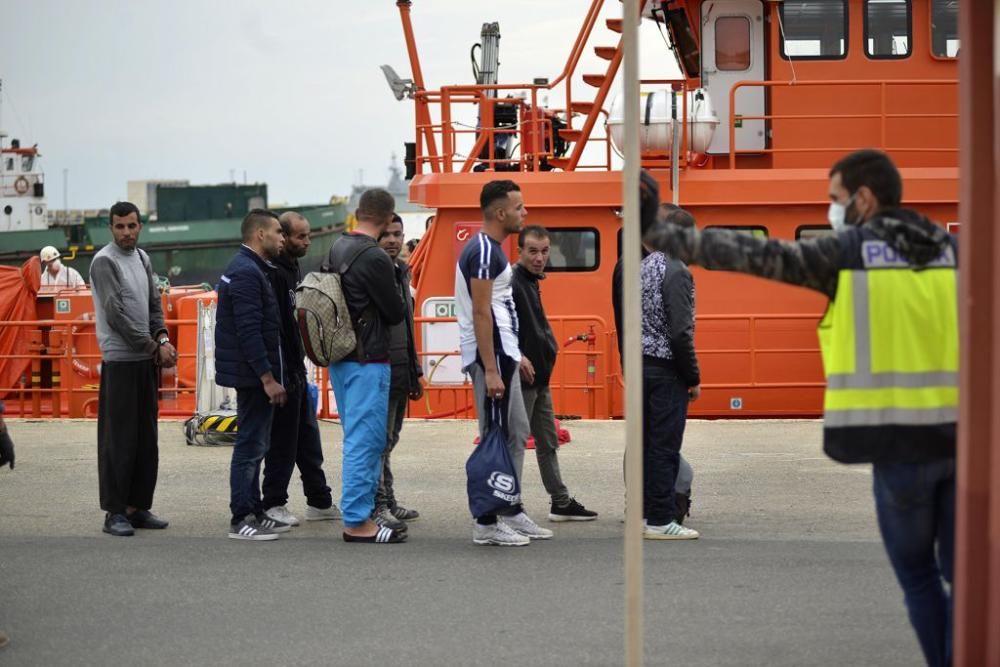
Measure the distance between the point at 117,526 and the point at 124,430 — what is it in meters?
0.55

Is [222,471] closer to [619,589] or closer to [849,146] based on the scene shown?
[619,589]

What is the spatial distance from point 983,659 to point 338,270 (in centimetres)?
442

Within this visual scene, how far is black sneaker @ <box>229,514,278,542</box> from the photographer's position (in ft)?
25.6

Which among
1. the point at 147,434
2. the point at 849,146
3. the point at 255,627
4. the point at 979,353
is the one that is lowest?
the point at 255,627

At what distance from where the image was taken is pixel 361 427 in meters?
7.42

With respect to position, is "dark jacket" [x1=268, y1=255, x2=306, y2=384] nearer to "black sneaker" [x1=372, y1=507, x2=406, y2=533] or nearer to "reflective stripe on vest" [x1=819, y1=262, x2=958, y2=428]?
"black sneaker" [x1=372, y1=507, x2=406, y2=533]

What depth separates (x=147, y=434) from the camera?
8.04m

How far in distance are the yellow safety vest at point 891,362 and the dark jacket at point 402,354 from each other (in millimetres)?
3660

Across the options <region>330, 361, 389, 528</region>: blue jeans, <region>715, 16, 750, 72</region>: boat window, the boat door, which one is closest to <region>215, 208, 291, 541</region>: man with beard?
<region>330, 361, 389, 528</region>: blue jeans

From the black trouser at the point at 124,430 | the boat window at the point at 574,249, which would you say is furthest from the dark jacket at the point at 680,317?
the boat window at the point at 574,249

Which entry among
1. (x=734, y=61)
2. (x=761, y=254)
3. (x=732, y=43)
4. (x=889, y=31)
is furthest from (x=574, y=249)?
(x=761, y=254)

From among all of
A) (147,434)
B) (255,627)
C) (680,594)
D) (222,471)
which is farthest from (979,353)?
(222,471)

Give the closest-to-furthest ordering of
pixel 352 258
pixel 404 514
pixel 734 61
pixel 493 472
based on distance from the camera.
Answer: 1. pixel 493 472
2. pixel 352 258
3. pixel 404 514
4. pixel 734 61

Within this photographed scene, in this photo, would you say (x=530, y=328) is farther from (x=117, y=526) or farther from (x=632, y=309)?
(x=632, y=309)
